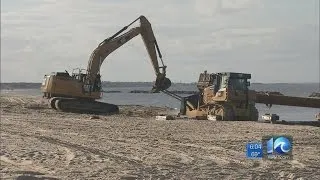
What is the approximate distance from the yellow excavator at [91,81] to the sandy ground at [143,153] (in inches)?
335

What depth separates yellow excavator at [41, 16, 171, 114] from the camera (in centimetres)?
2930

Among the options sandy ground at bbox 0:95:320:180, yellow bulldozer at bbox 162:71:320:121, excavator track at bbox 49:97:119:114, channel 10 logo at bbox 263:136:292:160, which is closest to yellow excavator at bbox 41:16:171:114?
excavator track at bbox 49:97:119:114

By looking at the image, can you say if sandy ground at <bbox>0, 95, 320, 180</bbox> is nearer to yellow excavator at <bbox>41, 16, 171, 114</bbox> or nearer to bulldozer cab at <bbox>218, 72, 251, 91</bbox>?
bulldozer cab at <bbox>218, 72, 251, 91</bbox>

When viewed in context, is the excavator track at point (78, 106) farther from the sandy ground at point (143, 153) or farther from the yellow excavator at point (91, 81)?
the sandy ground at point (143, 153)

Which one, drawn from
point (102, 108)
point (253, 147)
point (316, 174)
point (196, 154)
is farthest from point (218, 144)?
point (102, 108)

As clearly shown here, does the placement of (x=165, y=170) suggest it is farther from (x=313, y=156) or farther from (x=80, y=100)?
(x=80, y=100)

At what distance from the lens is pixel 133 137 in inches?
679

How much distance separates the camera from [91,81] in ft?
97.5

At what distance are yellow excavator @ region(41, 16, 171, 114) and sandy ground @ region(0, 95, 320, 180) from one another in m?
8.50

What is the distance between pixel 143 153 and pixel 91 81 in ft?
54.3

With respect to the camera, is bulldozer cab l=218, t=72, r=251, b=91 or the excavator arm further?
the excavator arm

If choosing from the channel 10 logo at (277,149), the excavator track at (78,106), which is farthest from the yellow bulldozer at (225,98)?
the channel 10 logo at (277,149)

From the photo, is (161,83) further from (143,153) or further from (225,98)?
(143,153)

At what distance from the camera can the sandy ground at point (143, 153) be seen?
431 inches
